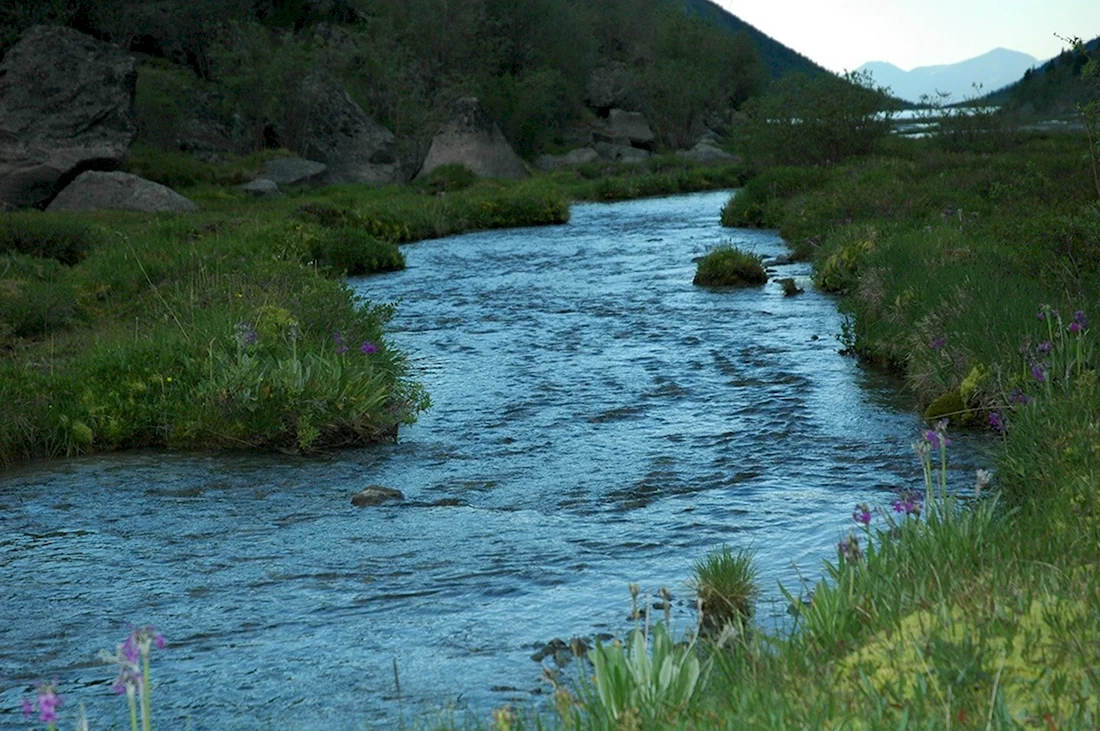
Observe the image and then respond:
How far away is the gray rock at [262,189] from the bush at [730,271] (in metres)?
22.8

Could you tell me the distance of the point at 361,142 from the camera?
176ft

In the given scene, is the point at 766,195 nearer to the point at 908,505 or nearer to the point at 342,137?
the point at 342,137

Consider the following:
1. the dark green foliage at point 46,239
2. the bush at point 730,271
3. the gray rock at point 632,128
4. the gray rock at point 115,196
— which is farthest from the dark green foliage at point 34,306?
the gray rock at point 632,128

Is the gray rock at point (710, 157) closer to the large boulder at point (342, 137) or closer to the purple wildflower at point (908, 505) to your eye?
the large boulder at point (342, 137)

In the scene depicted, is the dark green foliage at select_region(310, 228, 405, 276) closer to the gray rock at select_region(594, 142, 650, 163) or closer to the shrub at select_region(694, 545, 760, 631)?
the shrub at select_region(694, 545, 760, 631)

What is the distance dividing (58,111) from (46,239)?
645 inches

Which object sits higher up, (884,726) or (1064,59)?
(1064,59)

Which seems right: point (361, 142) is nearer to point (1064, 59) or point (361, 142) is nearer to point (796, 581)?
point (796, 581)

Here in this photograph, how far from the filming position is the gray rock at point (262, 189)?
3950 centimetres

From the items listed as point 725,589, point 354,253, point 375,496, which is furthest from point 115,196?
point 725,589

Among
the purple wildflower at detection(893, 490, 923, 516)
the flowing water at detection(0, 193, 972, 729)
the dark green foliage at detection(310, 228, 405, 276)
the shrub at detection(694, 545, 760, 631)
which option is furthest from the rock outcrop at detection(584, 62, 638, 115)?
the purple wildflower at detection(893, 490, 923, 516)

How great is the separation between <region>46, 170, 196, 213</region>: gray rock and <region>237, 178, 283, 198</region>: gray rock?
583cm

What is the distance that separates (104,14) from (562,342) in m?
48.0

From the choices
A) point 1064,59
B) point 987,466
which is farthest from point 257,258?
point 1064,59
